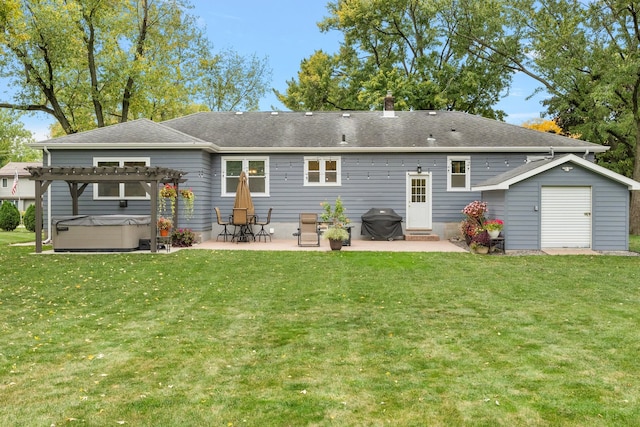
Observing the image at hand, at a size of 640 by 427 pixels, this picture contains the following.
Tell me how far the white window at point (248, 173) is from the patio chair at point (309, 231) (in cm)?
244

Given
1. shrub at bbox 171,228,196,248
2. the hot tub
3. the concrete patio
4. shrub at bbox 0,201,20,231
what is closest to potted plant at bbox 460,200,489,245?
the concrete patio

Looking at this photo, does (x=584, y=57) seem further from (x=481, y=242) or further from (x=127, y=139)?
(x=127, y=139)

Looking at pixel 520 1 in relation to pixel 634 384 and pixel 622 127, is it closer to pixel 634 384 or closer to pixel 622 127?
pixel 622 127

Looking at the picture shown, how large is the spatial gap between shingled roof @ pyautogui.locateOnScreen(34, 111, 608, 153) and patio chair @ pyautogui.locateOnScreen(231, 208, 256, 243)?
7.35 feet

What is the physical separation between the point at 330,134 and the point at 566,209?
797 centimetres

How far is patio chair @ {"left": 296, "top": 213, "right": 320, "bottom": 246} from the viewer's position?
14.5m

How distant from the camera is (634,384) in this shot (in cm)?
377

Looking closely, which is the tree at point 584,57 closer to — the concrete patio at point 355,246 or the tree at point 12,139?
the concrete patio at point 355,246

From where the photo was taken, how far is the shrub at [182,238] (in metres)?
14.1

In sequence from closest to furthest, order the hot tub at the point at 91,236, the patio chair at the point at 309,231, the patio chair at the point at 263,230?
the hot tub at the point at 91,236 < the patio chair at the point at 309,231 < the patio chair at the point at 263,230

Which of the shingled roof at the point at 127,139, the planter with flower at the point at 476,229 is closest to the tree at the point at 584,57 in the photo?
the planter with flower at the point at 476,229

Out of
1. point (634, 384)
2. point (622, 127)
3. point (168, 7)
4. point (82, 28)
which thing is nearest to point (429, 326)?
point (634, 384)

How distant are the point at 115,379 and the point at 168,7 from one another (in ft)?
83.8

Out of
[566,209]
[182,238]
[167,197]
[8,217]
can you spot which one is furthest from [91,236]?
[8,217]
